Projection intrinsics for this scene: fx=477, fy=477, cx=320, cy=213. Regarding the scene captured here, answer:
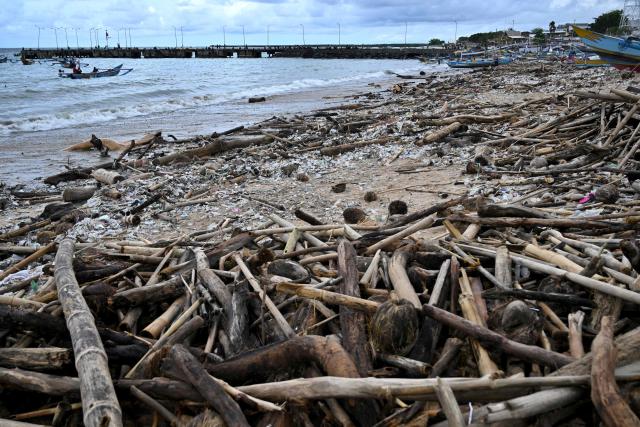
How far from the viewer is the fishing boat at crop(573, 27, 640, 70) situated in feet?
69.2

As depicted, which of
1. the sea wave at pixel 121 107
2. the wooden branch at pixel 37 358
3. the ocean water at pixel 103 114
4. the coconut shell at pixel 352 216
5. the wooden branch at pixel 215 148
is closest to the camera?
the wooden branch at pixel 37 358

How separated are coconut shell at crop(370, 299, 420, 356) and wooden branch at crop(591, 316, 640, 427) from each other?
3.10 ft

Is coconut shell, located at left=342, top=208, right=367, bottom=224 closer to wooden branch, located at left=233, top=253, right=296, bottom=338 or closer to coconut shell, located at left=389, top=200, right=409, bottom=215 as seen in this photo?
coconut shell, located at left=389, top=200, right=409, bottom=215

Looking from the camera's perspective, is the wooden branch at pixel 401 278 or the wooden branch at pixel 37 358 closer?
the wooden branch at pixel 37 358

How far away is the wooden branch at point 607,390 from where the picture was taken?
204 cm

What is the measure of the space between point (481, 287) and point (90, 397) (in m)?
2.60

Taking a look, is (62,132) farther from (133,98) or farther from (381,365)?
(381,365)

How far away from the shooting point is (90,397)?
257 cm

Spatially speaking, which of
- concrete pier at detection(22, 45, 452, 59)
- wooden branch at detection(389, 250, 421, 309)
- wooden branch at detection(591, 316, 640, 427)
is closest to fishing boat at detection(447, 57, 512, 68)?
concrete pier at detection(22, 45, 452, 59)

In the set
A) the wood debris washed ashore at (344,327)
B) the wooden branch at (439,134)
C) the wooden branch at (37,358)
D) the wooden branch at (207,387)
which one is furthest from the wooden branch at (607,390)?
the wooden branch at (439,134)

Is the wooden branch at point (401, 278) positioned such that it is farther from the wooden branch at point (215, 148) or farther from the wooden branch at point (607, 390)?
the wooden branch at point (215, 148)

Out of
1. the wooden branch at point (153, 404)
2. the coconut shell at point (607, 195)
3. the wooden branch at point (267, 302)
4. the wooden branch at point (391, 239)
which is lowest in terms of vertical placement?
the wooden branch at point (153, 404)

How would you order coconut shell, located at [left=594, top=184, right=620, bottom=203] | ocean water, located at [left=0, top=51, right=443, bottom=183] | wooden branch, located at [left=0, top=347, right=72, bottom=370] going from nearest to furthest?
wooden branch, located at [left=0, top=347, right=72, bottom=370], coconut shell, located at [left=594, top=184, right=620, bottom=203], ocean water, located at [left=0, top=51, right=443, bottom=183]

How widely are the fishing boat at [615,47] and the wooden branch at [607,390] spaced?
23342mm
